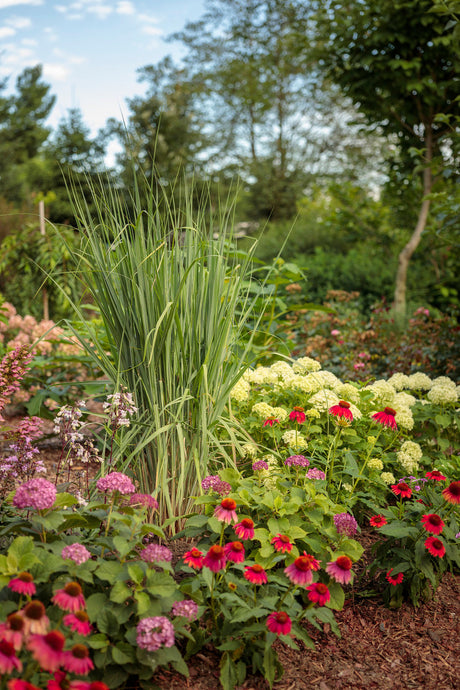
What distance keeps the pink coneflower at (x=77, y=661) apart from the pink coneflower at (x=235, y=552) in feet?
1.32

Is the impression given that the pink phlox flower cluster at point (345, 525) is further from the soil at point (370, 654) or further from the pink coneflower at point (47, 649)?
the pink coneflower at point (47, 649)

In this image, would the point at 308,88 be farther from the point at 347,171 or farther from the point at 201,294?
the point at 201,294

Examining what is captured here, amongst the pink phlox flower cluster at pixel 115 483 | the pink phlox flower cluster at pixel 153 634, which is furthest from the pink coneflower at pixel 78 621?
the pink phlox flower cluster at pixel 115 483

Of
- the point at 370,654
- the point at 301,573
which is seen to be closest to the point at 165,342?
the point at 301,573

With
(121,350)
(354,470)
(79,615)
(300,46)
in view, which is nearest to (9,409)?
(121,350)

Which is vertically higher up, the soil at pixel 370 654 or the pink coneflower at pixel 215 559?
the pink coneflower at pixel 215 559

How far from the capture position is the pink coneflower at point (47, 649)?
858mm

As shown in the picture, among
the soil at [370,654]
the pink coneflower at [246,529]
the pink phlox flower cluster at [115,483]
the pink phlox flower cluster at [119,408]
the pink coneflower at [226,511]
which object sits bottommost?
the soil at [370,654]

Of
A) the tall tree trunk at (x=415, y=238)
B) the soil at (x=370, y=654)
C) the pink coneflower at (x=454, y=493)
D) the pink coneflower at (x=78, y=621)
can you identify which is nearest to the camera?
the pink coneflower at (x=78, y=621)

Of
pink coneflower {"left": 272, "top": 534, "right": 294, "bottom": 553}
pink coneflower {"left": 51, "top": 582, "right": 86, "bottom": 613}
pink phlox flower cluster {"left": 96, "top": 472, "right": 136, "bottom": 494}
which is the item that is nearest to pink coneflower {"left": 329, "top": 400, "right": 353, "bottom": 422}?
pink coneflower {"left": 272, "top": 534, "right": 294, "bottom": 553}

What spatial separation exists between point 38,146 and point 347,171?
15.1 metres

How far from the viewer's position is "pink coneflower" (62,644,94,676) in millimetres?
914

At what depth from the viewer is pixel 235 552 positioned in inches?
48.9

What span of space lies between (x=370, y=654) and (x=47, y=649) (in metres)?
1.04
